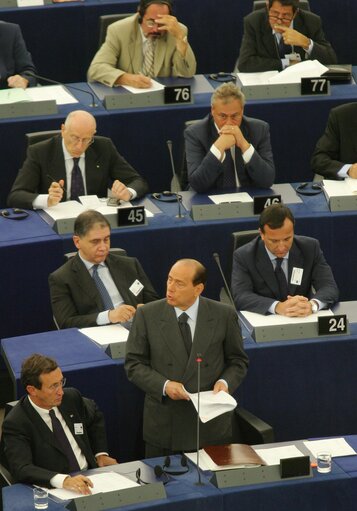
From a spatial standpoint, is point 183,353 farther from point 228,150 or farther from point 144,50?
point 144,50

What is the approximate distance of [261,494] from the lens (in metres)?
6.25

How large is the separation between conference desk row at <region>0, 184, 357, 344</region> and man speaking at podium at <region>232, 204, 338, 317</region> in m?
0.27

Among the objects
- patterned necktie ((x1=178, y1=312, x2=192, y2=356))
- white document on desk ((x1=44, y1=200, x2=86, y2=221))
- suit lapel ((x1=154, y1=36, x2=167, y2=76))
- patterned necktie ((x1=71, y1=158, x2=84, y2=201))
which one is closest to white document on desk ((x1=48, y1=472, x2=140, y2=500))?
patterned necktie ((x1=178, y1=312, x2=192, y2=356))

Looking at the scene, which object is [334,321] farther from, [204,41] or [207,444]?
[204,41]

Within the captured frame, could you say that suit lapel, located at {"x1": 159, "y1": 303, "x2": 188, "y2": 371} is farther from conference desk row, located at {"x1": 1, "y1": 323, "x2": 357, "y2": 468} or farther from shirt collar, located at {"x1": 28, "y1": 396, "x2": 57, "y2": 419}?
shirt collar, located at {"x1": 28, "y1": 396, "x2": 57, "y2": 419}

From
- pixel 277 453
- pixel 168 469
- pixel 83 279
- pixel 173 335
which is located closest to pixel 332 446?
pixel 277 453

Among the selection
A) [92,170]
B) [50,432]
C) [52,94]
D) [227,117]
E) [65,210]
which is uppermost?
[227,117]

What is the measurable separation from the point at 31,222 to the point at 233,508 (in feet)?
8.67

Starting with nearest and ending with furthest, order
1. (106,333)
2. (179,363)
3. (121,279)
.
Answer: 1. (179,363)
2. (106,333)
3. (121,279)

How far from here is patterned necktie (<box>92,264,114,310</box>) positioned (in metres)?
7.68

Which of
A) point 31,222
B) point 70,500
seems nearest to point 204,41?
point 31,222

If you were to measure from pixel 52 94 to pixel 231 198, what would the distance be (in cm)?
159

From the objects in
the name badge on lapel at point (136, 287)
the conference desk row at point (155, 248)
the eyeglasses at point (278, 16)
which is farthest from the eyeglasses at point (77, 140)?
the eyeglasses at point (278, 16)

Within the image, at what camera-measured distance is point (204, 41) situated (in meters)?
10.8
